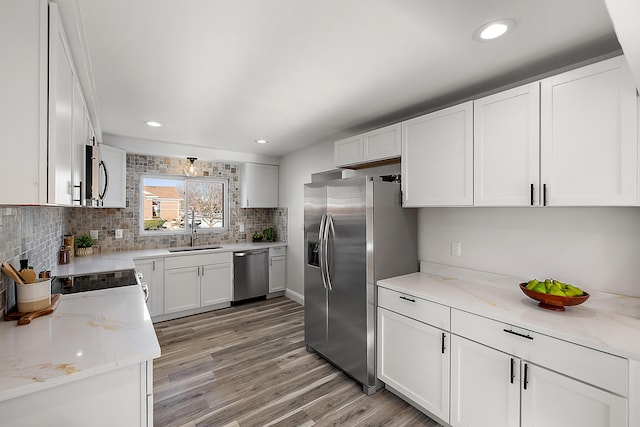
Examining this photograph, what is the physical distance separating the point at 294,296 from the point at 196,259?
158cm

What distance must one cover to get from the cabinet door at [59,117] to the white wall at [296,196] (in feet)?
9.53

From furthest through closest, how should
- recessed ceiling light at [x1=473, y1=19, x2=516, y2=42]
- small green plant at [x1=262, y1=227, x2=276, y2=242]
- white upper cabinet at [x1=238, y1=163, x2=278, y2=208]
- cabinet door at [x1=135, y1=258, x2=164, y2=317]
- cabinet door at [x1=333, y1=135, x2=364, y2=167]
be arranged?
1. small green plant at [x1=262, y1=227, x2=276, y2=242]
2. white upper cabinet at [x1=238, y1=163, x2=278, y2=208]
3. cabinet door at [x1=135, y1=258, x2=164, y2=317]
4. cabinet door at [x1=333, y1=135, x2=364, y2=167]
5. recessed ceiling light at [x1=473, y1=19, x2=516, y2=42]

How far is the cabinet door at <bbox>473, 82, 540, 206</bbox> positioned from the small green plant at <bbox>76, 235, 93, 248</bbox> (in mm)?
4271

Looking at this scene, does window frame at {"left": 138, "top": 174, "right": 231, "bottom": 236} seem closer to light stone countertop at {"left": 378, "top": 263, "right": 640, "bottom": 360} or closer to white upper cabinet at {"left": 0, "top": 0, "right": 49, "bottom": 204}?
light stone countertop at {"left": 378, "top": 263, "right": 640, "bottom": 360}

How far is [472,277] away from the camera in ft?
7.75

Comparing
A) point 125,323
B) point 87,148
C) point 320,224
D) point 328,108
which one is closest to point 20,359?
point 125,323

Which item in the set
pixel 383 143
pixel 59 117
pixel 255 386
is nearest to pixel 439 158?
pixel 383 143

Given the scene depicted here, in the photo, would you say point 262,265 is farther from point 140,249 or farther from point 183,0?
point 183,0

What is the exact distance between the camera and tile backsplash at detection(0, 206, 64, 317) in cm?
151

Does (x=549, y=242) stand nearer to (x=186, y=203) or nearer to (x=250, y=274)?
(x=250, y=274)

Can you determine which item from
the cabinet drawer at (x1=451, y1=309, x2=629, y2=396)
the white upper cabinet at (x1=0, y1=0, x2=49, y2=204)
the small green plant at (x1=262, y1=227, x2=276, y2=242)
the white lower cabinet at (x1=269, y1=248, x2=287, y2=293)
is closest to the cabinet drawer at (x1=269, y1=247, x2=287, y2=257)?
the white lower cabinet at (x1=269, y1=248, x2=287, y2=293)

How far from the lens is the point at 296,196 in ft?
15.1

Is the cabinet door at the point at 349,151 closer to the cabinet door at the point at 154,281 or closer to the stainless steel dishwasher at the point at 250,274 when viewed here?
the stainless steel dishwasher at the point at 250,274

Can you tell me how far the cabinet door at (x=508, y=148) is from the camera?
1.78 m
